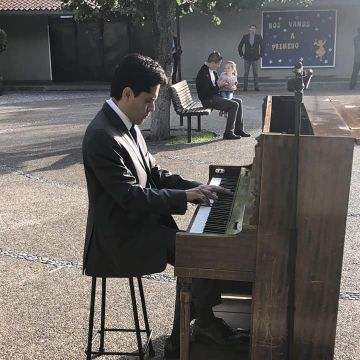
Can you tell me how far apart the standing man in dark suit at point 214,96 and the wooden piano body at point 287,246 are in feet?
23.7

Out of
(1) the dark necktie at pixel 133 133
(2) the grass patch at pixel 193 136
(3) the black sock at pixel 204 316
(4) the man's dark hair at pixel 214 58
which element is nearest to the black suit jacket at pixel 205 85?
(4) the man's dark hair at pixel 214 58

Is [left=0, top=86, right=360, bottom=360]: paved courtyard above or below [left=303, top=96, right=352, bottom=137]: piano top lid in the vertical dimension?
below

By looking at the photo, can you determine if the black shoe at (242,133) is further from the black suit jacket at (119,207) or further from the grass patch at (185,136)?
the black suit jacket at (119,207)

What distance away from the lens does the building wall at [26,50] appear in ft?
65.6

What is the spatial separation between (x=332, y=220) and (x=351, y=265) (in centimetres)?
234

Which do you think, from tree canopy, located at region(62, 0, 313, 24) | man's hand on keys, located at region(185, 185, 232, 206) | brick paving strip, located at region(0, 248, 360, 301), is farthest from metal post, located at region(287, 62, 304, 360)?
tree canopy, located at region(62, 0, 313, 24)

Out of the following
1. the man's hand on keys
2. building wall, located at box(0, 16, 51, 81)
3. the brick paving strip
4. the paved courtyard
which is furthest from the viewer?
building wall, located at box(0, 16, 51, 81)

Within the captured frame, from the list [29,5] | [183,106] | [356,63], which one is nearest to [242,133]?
[183,106]

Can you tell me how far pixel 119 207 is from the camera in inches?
116

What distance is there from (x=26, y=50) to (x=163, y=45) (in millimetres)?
11817

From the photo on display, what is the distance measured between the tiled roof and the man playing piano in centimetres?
1668

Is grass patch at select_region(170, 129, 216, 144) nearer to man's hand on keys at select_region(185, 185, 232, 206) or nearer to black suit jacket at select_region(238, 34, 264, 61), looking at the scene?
man's hand on keys at select_region(185, 185, 232, 206)

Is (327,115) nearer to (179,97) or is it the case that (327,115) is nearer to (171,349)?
(171,349)

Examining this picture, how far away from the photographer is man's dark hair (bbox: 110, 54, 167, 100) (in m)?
2.92
